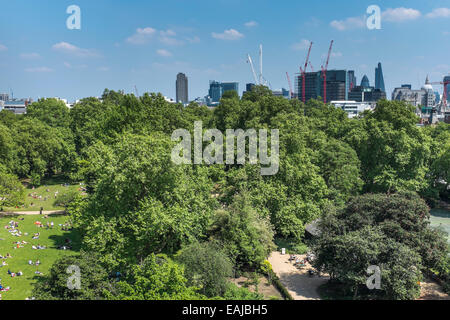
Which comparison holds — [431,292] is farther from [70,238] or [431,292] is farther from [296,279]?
[70,238]

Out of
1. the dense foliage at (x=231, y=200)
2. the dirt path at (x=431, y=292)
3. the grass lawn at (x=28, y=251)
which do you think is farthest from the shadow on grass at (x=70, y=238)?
the dirt path at (x=431, y=292)

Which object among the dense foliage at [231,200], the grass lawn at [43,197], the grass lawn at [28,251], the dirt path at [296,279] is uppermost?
the dense foliage at [231,200]

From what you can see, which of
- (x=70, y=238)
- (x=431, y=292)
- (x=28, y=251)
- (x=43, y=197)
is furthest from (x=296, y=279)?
(x=43, y=197)

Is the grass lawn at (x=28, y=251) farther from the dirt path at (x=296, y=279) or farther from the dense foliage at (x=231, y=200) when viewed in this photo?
the dirt path at (x=296, y=279)

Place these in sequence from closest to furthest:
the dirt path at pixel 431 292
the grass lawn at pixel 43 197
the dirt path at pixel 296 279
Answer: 1. the dirt path at pixel 431 292
2. the dirt path at pixel 296 279
3. the grass lawn at pixel 43 197

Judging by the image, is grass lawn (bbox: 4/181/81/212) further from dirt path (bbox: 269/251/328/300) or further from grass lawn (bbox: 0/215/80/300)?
dirt path (bbox: 269/251/328/300)
